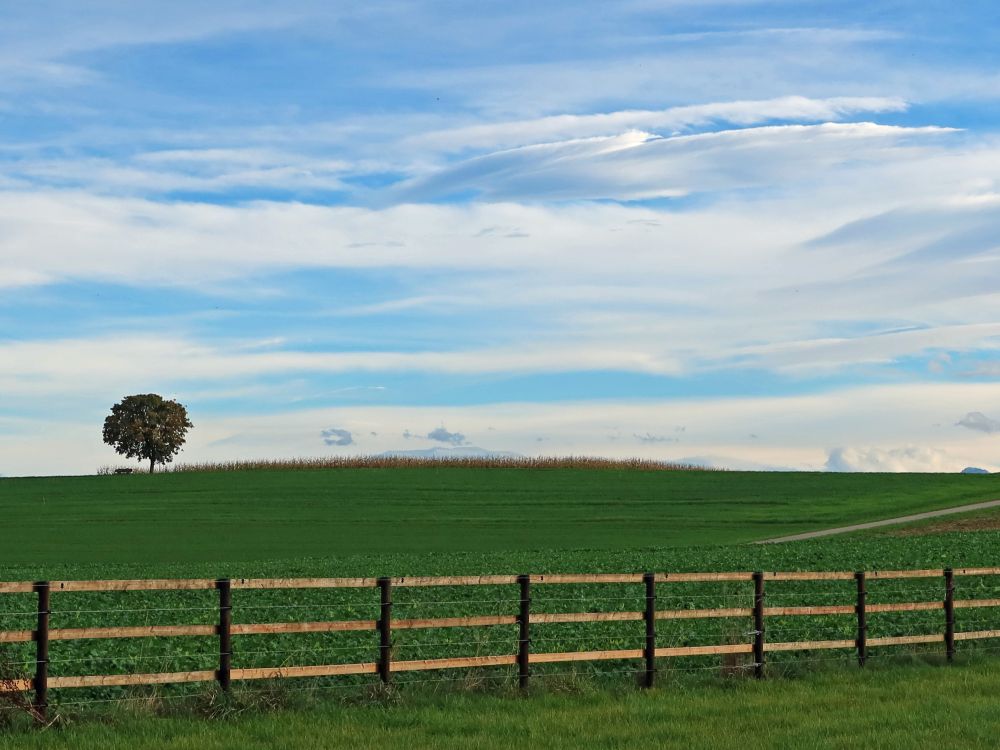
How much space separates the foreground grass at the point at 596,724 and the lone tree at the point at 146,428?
101411 mm

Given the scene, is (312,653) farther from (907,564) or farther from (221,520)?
(221,520)

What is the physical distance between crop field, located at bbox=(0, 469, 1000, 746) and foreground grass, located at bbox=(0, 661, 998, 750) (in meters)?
0.89

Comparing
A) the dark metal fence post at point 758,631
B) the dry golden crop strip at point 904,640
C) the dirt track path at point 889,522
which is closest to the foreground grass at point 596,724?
the dark metal fence post at point 758,631

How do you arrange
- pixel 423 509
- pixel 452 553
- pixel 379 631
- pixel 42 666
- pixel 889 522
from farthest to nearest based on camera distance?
pixel 423 509 → pixel 889 522 → pixel 452 553 → pixel 379 631 → pixel 42 666

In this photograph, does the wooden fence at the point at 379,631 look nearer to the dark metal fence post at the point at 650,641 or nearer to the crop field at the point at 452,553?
the dark metal fence post at the point at 650,641

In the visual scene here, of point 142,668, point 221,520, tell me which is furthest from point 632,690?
point 221,520

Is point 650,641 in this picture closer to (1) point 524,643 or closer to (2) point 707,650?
(2) point 707,650

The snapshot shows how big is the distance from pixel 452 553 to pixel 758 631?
29.9 meters

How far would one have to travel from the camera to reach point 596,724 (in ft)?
46.0

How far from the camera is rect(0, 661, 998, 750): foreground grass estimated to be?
1277 centimetres

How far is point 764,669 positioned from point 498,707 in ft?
17.2

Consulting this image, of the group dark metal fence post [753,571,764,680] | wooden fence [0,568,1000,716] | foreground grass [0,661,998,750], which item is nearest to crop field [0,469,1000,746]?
wooden fence [0,568,1000,716]

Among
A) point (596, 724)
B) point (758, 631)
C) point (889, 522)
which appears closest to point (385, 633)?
point (596, 724)

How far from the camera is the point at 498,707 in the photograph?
48.4ft
